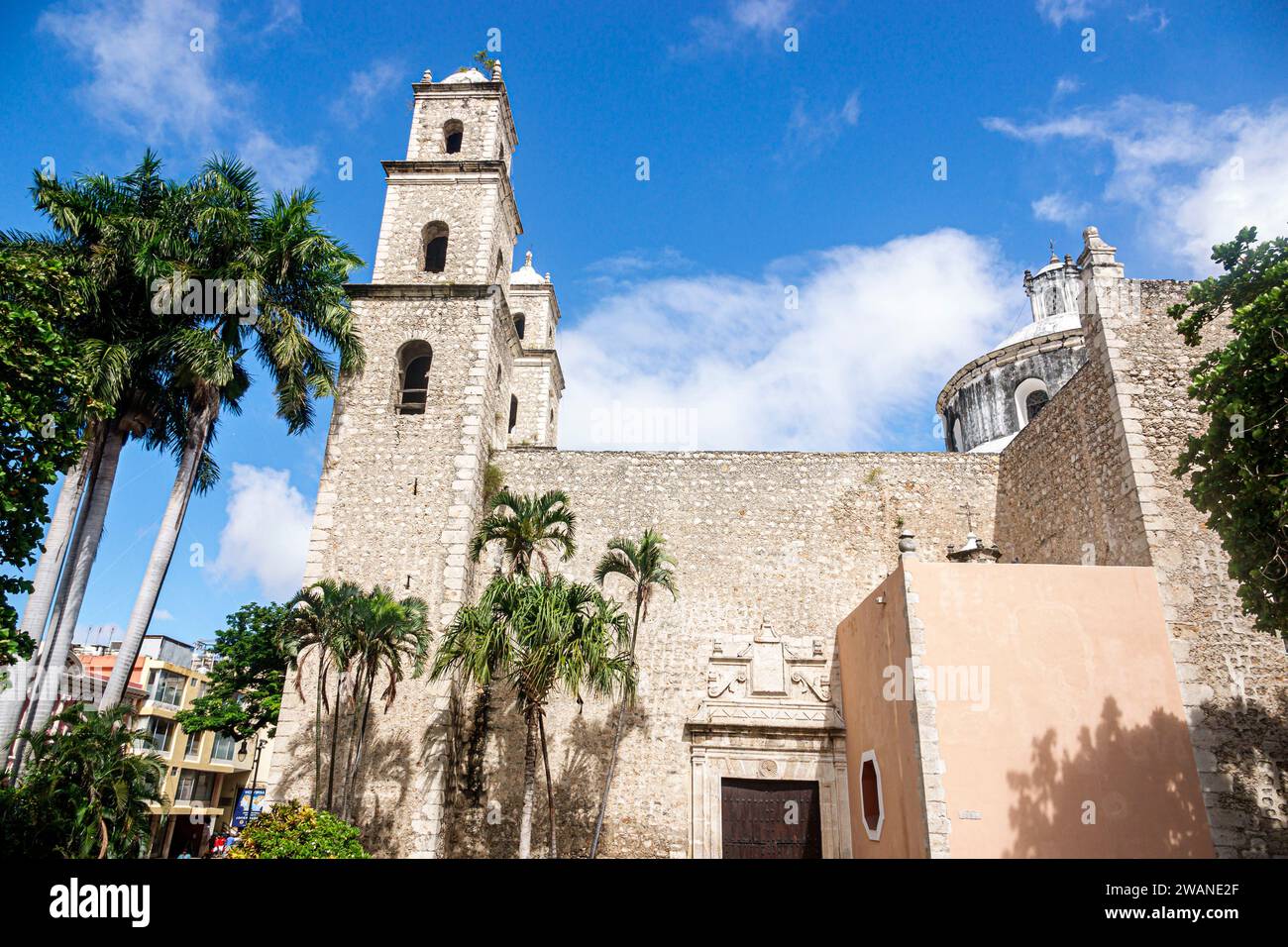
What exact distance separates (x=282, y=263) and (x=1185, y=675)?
16.4 meters

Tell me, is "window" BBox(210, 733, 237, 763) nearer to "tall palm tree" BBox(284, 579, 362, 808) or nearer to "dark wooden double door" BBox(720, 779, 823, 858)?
"tall palm tree" BBox(284, 579, 362, 808)

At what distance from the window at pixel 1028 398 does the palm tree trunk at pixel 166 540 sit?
19.2 m

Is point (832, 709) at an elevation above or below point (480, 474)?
below

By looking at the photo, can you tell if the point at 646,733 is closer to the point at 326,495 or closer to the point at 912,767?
the point at 912,767

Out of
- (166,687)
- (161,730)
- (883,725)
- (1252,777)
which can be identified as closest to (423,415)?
(883,725)

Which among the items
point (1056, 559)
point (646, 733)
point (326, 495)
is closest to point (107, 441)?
point (326, 495)

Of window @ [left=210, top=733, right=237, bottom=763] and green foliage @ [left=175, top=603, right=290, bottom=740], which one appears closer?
green foliage @ [left=175, top=603, right=290, bottom=740]

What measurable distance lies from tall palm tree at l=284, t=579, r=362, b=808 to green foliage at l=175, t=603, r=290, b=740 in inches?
451

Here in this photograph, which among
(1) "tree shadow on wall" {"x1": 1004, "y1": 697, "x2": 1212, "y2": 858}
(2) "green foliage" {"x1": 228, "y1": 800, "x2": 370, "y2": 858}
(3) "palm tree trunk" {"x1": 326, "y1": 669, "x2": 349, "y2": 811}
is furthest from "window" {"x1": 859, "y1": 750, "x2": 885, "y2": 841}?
(3) "palm tree trunk" {"x1": 326, "y1": 669, "x2": 349, "y2": 811}
